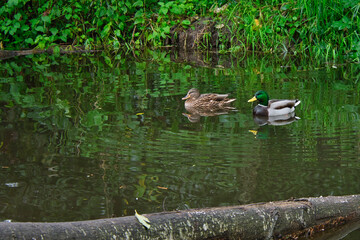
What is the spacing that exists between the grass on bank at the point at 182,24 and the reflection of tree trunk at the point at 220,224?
913cm

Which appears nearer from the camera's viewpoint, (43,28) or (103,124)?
(103,124)

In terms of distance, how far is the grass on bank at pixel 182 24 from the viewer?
13.3 m

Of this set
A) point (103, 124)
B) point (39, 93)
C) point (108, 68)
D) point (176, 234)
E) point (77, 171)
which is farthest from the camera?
point (108, 68)

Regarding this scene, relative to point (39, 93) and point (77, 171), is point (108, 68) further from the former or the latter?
point (77, 171)

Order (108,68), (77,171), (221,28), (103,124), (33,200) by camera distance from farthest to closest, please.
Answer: (221,28) < (108,68) < (103,124) < (77,171) < (33,200)

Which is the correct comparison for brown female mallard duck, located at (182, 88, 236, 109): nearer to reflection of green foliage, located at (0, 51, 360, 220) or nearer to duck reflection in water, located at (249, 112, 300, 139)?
reflection of green foliage, located at (0, 51, 360, 220)

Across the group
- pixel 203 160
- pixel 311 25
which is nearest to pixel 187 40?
pixel 311 25

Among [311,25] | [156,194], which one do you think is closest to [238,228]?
[156,194]

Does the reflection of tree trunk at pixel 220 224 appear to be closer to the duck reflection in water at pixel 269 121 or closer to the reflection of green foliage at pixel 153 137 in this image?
the reflection of green foliage at pixel 153 137

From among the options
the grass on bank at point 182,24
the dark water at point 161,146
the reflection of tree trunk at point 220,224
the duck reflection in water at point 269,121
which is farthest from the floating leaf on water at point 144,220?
the grass on bank at point 182,24

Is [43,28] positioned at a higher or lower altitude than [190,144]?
higher

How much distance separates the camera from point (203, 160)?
5879mm

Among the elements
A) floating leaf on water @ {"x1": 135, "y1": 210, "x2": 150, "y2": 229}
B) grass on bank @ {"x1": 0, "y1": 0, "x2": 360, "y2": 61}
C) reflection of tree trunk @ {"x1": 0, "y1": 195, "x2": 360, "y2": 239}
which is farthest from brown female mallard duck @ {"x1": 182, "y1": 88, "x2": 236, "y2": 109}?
grass on bank @ {"x1": 0, "y1": 0, "x2": 360, "y2": 61}

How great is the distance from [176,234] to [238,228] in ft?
1.39
